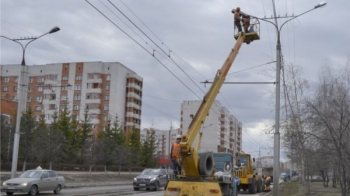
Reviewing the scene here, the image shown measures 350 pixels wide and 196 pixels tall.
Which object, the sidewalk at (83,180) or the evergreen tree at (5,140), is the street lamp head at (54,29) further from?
the evergreen tree at (5,140)

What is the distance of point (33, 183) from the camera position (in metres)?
24.5

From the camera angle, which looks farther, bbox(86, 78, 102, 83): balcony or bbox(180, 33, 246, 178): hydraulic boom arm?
bbox(86, 78, 102, 83): balcony

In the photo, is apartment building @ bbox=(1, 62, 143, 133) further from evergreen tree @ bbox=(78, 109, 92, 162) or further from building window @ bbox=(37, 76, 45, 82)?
evergreen tree @ bbox=(78, 109, 92, 162)

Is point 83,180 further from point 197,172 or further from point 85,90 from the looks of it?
point 85,90

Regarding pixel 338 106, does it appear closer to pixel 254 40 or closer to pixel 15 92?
pixel 254 40

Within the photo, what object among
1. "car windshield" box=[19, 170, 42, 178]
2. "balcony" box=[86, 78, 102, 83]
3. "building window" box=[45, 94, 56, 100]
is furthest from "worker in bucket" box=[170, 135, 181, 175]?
"building window" box=[45, 94, 56, 100]

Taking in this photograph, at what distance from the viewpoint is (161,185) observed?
116 ft

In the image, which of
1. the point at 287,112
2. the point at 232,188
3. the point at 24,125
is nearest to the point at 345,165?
the point at 232,188

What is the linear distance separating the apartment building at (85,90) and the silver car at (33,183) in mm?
69490

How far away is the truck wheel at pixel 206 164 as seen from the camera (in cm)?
1714

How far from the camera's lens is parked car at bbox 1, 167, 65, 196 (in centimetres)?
2367

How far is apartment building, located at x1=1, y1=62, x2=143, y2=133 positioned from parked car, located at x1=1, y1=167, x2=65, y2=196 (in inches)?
2736

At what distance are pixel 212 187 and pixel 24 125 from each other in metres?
37.0

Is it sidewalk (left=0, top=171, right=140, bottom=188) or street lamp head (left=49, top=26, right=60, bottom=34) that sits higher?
street lamp head (left=49, top=26, right=60, bottom=34)
